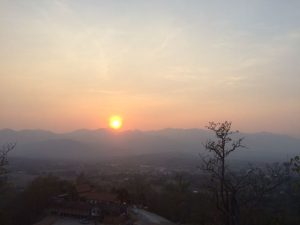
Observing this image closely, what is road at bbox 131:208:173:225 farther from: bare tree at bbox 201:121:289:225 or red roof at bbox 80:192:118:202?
bare tree at bbox 201:121:289:225

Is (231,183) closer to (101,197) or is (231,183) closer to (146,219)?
(146,219)

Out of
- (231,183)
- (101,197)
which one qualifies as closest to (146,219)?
(101,197)

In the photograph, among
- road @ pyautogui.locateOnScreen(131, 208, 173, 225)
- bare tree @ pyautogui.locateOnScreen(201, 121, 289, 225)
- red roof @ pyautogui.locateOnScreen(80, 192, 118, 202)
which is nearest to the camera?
bare tree @ pyautogui.locateOnScreen(201, 121, 289, 225)

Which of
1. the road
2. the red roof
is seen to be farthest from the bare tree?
the red roof

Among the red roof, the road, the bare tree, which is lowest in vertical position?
the road

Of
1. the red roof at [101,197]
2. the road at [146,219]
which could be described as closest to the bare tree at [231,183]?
the road at [146,219]

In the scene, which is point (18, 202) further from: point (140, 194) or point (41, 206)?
point (140, 194)

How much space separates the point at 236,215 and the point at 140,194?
3986cm

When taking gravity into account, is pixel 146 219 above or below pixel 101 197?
below

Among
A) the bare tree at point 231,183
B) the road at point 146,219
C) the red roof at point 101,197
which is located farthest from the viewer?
the red roof at point 101,197

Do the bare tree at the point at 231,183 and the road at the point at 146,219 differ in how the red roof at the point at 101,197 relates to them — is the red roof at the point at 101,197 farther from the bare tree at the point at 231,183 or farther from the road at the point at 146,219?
the bare tree at the point at 231,183

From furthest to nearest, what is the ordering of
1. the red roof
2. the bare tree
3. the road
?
1. the red roof
2. the road
3. the bare tree

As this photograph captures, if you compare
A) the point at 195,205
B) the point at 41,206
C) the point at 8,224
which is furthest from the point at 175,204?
the point at 8,224

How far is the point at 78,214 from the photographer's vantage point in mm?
39344
